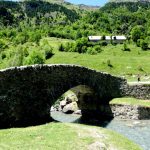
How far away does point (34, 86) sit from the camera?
5522 centimetres

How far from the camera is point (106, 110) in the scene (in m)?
68.1

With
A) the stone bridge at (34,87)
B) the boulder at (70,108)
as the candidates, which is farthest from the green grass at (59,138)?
the boulder at (70,108)

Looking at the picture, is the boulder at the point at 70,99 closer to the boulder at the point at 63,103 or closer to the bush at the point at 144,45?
the boulder at the point at 63,103

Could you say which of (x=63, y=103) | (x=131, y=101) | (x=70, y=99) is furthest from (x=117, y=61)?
(x=131, y=101)

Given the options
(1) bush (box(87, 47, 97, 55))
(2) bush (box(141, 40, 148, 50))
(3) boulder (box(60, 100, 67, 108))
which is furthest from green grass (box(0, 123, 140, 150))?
(2) bush (box(141, 40, 148, 50))

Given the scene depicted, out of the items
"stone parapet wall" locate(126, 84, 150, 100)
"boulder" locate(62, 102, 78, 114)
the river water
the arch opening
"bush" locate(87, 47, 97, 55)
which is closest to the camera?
the river water

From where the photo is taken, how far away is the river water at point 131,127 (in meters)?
51.6

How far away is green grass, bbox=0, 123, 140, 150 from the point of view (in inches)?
1527

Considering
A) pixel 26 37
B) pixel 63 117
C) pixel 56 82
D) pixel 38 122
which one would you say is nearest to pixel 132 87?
pixel 63 117

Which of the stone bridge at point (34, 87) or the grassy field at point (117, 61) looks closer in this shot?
the stone bridge at point (34, 87)

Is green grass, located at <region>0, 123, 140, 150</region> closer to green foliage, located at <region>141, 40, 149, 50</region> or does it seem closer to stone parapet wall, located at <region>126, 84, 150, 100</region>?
stone parapet wall, located at <region>126, 84, 150, 100</region>

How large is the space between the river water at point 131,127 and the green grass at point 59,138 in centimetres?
478

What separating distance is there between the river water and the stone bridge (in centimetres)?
604

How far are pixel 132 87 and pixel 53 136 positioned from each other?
30.4 m
